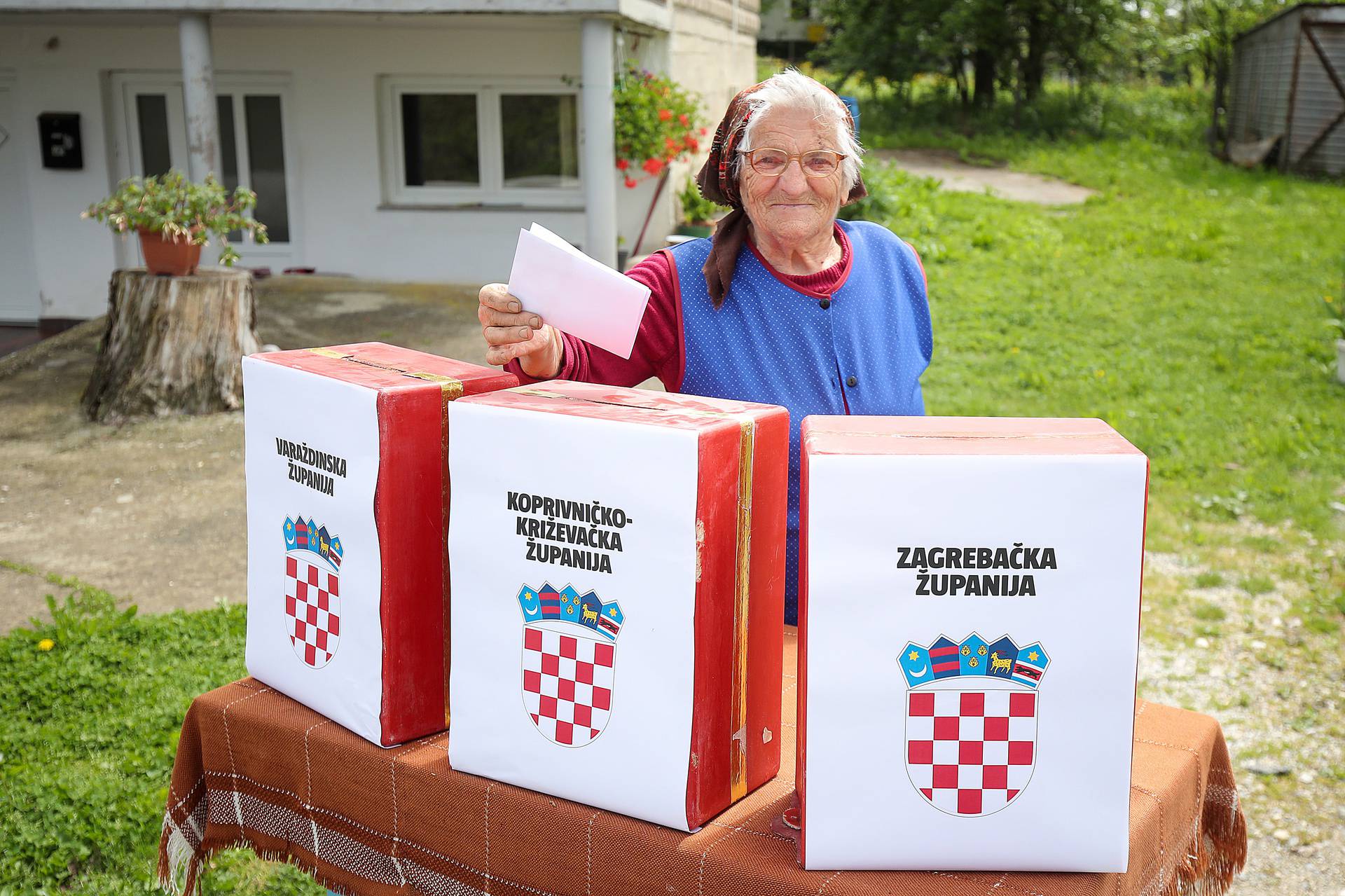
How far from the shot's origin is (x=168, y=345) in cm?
676

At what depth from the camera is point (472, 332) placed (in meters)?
8.36

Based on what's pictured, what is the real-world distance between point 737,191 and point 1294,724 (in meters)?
2.85

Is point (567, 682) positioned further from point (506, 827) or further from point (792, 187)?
point (792, 187)

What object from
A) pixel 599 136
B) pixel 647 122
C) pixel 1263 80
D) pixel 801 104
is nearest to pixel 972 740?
pixel 801 104

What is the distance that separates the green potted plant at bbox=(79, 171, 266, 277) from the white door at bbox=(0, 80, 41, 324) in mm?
3971

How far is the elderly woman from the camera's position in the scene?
1.91 m

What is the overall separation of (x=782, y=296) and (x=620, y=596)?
2.73 ft

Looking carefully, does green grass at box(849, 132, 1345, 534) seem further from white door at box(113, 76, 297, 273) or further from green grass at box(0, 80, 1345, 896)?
white door at box(113, 76, 297, 273)

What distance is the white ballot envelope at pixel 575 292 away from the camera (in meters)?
1.60

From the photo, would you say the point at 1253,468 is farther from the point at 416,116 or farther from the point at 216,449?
the point at 416,116

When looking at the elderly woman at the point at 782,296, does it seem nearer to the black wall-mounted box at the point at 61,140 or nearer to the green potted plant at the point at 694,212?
the green potted plant at the point at 694,212

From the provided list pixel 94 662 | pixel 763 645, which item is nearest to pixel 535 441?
pixel 763 645

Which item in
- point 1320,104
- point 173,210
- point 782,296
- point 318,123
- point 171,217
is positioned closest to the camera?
point 782,296

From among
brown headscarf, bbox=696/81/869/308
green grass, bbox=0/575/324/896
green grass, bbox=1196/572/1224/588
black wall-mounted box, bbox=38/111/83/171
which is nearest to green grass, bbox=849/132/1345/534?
green grass, bbox=1196/572/1224/588
